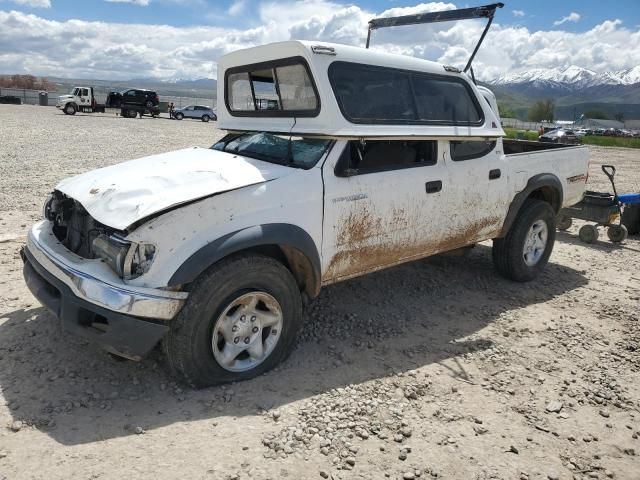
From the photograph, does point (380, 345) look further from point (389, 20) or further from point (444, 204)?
point (389, 20)

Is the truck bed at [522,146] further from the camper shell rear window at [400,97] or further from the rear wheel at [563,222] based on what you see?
the camper shell rear window at [400,97]

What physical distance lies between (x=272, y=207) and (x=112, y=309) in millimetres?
1157

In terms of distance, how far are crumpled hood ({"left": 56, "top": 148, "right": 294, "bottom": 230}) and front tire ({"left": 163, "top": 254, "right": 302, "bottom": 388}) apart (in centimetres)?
50

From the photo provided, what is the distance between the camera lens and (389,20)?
5.43m

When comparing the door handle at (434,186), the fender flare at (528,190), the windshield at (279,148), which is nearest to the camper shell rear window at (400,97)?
the windshield at (279,148)

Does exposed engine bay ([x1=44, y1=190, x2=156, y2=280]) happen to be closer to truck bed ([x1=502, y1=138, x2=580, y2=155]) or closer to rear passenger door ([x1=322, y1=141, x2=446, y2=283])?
rear passenger door ([x1=322, y1=141, x2=446, y2=283])

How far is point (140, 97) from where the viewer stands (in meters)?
36.6

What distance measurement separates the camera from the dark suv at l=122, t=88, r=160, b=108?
118 ft

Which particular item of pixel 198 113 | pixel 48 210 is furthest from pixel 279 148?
pixel 198 113

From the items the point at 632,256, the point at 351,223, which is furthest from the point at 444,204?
the point at 632,256

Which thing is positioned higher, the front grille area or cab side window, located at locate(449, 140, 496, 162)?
cab side window, located at locate(449, 140, 496, 162)

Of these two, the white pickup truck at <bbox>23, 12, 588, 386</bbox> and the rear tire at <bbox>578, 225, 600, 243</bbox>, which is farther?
the rear tire at <bbox>578, 225, 600, 243</bbox>

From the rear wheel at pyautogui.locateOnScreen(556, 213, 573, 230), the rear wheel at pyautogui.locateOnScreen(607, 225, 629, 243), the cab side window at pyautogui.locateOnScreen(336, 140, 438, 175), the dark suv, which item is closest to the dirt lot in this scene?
the cab side window at pyautogui.locateOnScreen(336, 140, 438, 175)

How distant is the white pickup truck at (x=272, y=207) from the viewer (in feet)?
9.67
